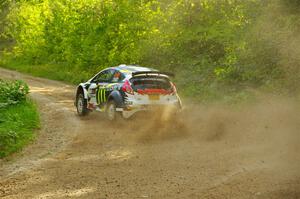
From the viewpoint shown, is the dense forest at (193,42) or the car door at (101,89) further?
the dense forest at (193,42)

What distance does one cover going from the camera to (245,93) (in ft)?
51.9

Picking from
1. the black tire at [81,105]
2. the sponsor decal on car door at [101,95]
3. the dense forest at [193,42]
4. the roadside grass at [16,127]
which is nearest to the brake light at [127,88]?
the sponsor decal on car door at [101,95]

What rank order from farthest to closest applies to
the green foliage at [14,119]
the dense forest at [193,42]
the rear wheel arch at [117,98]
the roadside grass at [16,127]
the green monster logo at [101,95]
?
the dense forest at [193,42] < the green monster logo at [101,95] < the rear wheel arch at [117,98] < the green foliage at [14,119] < the roadside grass at [16,127]

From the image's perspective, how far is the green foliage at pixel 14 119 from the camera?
35.7 feet

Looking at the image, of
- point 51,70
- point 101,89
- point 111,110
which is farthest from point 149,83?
point 51,70

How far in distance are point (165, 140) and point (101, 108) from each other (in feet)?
10.9

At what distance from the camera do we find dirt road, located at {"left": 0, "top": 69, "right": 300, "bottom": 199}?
761 centimetres

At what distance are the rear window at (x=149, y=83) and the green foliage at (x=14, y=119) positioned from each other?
3.12 m

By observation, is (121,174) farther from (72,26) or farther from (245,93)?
(72,26)

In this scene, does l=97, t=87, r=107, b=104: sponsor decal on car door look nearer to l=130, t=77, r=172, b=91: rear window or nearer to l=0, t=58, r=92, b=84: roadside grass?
l=130, t=77, r=172, b=91: rear window

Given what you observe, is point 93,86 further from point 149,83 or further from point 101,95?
point 149,83

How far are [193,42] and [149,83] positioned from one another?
792 cm

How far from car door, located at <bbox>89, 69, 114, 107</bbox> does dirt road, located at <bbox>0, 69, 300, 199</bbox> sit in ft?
2.18

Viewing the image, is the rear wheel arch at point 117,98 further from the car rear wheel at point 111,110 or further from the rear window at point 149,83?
the rear window at point 149,83
